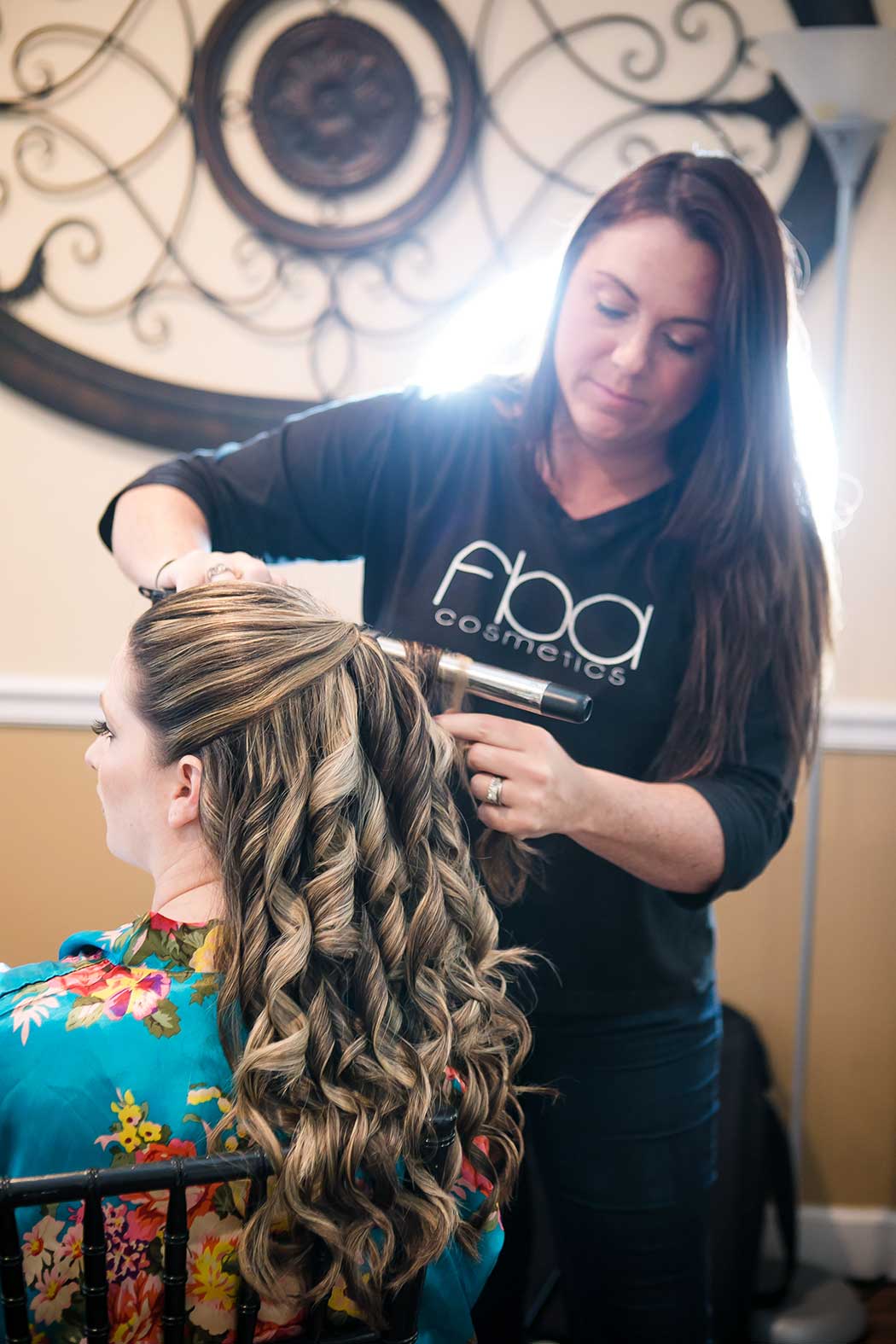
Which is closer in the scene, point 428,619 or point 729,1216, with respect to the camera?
point 428,619

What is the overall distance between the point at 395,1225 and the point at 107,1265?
187mm

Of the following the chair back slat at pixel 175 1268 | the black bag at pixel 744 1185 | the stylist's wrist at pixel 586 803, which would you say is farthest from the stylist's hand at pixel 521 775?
the black bag at pixel 744 1185

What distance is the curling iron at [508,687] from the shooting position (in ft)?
3.16

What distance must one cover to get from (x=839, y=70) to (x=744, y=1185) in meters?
1.64

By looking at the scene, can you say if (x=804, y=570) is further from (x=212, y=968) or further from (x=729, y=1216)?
(x=729, y=1216)

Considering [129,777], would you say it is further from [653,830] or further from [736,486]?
[736,486]

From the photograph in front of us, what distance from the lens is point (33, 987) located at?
838 millimetres

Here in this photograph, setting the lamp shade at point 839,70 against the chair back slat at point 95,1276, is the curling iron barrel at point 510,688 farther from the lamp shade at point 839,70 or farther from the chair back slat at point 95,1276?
the lamp shade at point 839,70

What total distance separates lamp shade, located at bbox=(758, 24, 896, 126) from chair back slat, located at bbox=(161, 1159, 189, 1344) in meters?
1.62

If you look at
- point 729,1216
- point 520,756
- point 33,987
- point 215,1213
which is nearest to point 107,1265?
point 215,1213

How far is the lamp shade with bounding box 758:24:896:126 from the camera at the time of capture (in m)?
1.71

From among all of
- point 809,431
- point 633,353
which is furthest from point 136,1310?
point 809,431

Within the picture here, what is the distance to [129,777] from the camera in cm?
95

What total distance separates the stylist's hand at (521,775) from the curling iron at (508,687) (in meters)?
0.04
